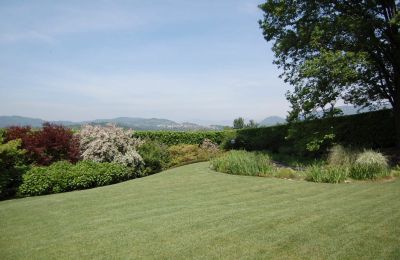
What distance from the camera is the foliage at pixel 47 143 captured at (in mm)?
12922

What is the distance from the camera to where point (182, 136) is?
77.3 feet

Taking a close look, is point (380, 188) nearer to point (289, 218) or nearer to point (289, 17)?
point (289, 218)

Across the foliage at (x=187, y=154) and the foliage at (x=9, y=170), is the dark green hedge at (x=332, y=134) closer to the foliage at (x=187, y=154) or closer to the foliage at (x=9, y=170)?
the foliage at (x=187, y=154)

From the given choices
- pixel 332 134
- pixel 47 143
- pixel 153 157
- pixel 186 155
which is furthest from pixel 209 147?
pixel 47 143

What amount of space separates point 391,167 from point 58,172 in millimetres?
12132

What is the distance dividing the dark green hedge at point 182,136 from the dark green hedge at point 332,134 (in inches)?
112

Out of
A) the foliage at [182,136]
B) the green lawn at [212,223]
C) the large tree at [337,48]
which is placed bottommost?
the green lawn at [212,223]

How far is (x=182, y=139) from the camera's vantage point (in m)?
23.5

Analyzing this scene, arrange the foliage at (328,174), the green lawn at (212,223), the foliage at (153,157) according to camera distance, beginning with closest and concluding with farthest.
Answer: the green lawn at (212,223) < the foliage at (328,174) < the foliage at (153,157)

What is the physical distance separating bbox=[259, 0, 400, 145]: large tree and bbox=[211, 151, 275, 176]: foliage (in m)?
2.90

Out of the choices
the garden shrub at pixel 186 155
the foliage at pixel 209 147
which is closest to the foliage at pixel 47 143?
the garden shrub at pixel 186 155

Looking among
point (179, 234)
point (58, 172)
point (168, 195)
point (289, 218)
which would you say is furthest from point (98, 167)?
Result: point (289, 218)

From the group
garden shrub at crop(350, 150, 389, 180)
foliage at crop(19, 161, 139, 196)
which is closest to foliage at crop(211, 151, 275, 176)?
garden shrub at crop(350, 150, 389, 180)

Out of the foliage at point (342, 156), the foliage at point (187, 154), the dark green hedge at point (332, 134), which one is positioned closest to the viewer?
the foliage at point (342, 156)
